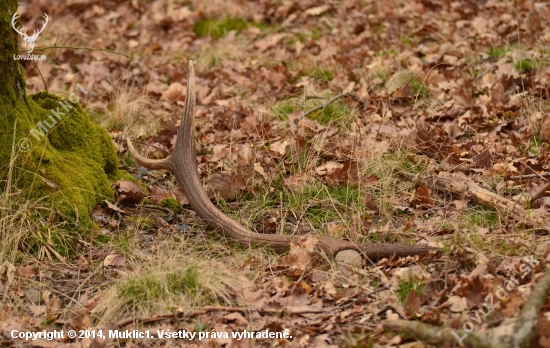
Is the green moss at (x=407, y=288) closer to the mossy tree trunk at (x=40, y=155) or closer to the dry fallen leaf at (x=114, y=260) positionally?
the dry fallen leaf at (x=114, y=260)

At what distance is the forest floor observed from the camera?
335 cm

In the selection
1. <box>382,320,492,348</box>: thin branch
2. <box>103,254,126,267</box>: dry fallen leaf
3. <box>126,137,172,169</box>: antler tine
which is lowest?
<box>382,320,492,348</box>: thin branch

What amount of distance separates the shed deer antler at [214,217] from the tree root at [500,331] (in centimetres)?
74

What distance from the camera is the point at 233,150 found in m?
5.29

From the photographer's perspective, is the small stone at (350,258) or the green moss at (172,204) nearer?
the small stone at (350,258)

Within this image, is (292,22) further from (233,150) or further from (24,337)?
(24,337)

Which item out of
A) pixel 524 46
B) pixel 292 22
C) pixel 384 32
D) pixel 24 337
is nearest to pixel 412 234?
pixel 24 337

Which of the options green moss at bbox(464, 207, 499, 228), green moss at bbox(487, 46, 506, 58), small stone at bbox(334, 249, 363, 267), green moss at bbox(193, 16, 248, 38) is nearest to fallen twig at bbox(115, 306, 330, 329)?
small stone at bbox(334, 249, 363, 267)

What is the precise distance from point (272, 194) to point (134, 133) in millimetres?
1758

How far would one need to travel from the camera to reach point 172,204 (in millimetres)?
4613

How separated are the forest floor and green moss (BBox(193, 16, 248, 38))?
8.0 inches

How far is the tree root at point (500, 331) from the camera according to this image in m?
2.67

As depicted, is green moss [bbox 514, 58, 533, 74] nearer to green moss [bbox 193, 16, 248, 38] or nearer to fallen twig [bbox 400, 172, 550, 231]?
fallen twig [bbox 400, 172, 550, 231]

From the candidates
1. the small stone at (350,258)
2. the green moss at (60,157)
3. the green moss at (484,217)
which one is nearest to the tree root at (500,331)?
the small stone at (350,258)
